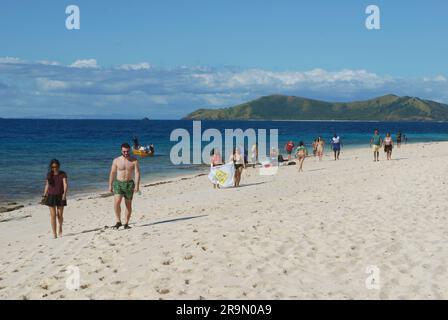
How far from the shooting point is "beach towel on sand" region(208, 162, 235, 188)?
21.4m

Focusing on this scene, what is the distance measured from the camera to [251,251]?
8.91 metres

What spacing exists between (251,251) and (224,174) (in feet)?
41.4

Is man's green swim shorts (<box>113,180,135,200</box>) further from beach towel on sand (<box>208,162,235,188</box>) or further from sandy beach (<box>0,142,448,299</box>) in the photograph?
beach towel on sand (<box>208,162,235,188</box>)

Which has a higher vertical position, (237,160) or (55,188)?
(55,188)

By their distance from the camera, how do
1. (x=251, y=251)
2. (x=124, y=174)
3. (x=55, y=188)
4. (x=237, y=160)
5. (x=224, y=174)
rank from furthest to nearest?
(x=224, y=174), (x=237, y=160), (x=55, y=188), (x=124, y=174), (x=251, y=251)

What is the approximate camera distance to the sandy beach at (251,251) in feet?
23.7

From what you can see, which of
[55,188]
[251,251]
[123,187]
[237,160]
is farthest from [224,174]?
[251,251]

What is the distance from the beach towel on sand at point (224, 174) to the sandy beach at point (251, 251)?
519 centimetres

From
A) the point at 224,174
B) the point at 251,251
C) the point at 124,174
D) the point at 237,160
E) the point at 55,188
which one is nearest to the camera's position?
the point at 251,251

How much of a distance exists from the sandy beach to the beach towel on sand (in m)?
5.19

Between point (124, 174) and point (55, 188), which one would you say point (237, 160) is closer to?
point (124, 174)

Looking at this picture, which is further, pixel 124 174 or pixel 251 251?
pixel 124 174

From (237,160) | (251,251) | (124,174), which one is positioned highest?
(124,174)

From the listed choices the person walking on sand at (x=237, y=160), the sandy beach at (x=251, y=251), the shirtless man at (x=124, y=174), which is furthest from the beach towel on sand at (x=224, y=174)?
the shirtless man at (x=124, y=174)
